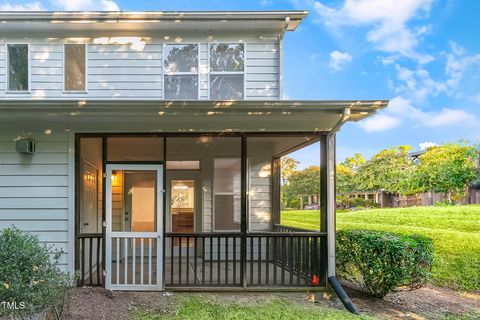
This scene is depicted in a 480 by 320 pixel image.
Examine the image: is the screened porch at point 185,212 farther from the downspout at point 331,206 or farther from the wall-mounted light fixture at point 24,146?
the wall-mounted light fixture at point 24,146

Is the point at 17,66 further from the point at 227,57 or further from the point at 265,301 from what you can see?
the point at 265,301

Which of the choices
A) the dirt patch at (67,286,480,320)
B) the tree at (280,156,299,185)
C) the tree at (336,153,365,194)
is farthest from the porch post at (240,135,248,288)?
the tree at (336,153,365,194)

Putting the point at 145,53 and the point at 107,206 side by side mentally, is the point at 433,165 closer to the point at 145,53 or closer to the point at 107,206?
the point at 145,53

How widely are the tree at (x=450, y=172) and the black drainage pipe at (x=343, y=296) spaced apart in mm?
17089

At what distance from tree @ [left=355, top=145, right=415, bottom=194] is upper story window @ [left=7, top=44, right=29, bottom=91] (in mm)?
20167

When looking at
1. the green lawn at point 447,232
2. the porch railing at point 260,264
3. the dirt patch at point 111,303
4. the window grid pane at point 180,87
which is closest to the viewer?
the dirt patch at point 111,303

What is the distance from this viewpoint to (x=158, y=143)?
620 cm

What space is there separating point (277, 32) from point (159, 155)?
3.88 meters

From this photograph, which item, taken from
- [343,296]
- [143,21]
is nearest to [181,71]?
[143,21]

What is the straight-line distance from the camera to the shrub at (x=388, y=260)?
488cm

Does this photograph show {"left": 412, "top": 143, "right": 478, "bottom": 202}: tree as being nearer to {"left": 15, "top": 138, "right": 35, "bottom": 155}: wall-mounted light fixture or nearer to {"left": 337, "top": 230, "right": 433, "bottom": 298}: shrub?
{"left": 337, "top": 230, "right": 433, "bottom": 298}: shrub

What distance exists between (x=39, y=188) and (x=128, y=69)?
3.35 meters

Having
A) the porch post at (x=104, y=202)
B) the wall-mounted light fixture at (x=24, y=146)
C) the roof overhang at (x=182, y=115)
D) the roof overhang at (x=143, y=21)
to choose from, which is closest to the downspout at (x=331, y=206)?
the roof overhang at (x=182, y=115)

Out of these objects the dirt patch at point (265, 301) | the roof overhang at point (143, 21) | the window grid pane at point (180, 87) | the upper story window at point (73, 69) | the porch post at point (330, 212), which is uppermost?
the roof overhang at point (143, 21)
